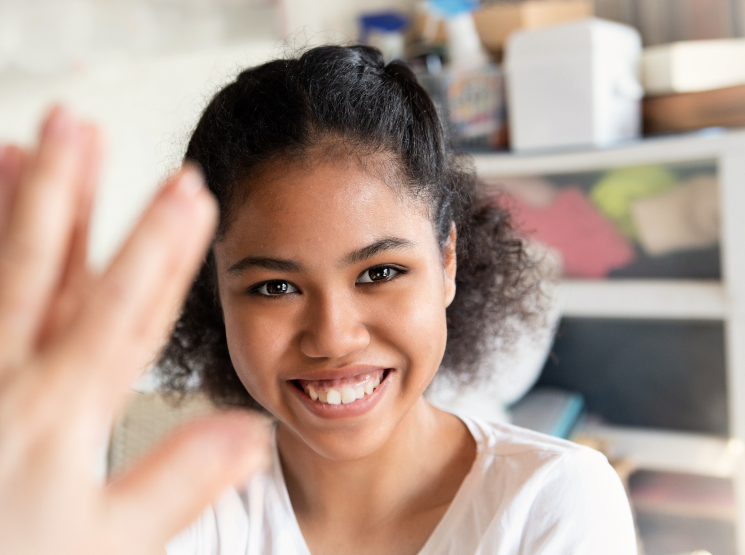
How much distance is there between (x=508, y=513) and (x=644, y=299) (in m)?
0.85

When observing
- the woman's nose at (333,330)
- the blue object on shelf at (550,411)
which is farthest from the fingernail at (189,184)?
the blue object on shelf at (550,411)

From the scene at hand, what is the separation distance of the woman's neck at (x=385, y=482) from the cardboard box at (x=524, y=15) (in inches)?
40.5

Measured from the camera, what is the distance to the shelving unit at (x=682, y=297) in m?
1.28

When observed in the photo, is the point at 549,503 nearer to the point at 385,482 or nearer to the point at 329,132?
the point at 385,482

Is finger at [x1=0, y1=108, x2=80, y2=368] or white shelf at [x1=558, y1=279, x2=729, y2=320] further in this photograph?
white shelf at [x1=558, y1=279, x2=729, y2=320]

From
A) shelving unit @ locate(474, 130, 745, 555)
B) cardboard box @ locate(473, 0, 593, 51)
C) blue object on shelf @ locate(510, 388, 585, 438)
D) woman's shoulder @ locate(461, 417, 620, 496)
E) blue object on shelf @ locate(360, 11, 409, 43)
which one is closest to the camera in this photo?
woman's shoulder @ locate(461, 417, 620, 496)

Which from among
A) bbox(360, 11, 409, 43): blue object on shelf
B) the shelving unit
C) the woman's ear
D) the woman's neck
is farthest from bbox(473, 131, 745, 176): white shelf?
the woman's neck

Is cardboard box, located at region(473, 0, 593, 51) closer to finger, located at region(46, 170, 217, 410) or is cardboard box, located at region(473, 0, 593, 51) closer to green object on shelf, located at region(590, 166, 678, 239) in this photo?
green object on shelf, located at region(590, 166, 678, 239)

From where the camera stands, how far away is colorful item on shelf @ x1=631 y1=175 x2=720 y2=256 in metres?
1.34

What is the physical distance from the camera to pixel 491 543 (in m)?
0.69

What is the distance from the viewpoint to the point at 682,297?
1368 millimetres

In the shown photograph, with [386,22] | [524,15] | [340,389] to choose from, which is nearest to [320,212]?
[340,389]

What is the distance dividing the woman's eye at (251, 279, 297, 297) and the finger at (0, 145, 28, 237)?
0.42 metres

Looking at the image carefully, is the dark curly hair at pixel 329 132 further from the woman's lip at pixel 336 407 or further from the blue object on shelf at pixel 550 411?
the blue object on shelf at pixel 550 411
